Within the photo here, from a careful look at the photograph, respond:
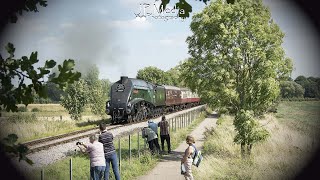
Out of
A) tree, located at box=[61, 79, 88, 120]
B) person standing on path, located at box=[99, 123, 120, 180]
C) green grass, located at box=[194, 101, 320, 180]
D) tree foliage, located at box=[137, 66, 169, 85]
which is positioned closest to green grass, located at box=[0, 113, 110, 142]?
tree, located at box=[61, 79, 88, 120]

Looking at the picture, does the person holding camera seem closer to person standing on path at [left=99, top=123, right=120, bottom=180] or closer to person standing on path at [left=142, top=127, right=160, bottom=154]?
person standing on path at [left=99, top=123, right=120, bottom=180]

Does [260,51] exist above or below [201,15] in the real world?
below

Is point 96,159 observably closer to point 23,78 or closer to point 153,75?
point 23,78

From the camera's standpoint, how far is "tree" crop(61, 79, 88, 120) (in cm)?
3106

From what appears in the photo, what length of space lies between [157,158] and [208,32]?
555cm

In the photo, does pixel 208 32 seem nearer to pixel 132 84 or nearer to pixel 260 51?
pixel 260 51

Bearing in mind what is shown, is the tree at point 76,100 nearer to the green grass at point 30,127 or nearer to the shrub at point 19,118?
the green grass at point 30,127

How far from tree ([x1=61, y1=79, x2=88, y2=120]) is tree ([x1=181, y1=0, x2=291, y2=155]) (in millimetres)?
18437

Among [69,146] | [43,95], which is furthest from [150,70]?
[43,95]

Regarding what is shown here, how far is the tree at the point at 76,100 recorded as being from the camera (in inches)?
1223

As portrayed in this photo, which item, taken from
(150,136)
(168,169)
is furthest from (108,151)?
(150,136)

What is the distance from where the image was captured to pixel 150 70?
10469 cm

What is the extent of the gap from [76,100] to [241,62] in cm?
2070

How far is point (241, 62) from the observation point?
1362 centimetres
